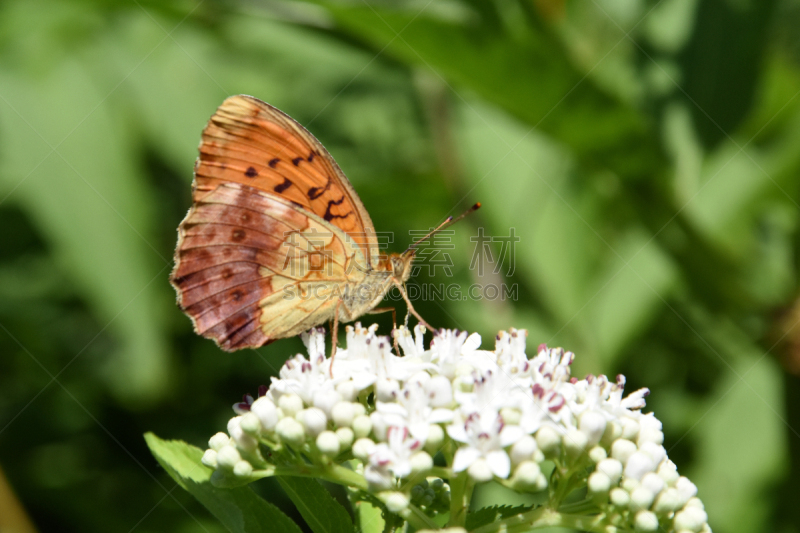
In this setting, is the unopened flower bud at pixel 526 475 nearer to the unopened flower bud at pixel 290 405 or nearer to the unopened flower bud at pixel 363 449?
the unopened flower bud at pixel 363 449

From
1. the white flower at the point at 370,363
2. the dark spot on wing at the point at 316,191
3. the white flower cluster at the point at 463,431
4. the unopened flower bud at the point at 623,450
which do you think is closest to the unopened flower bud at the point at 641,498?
the white flower cluster at the point at 463,431

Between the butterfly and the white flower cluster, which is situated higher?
the butterfly

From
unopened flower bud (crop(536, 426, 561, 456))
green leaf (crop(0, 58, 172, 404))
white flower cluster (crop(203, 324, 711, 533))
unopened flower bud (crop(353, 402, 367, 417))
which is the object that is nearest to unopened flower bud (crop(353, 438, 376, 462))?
white flower cluster (crop(203, 324, 711, 533))

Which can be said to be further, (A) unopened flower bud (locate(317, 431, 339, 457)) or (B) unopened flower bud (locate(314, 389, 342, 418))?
(B) unopened flower bud (locate(314, 389, 342, 418))

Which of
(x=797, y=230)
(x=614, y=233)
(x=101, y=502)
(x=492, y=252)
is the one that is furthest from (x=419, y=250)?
(x=101, y=502)

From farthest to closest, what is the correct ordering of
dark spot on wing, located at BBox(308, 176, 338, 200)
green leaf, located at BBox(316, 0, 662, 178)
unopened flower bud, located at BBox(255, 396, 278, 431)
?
1. dark spot on wing, located at BBox(308, 176, 338, 200)
2. green leaf, located at BBox(316, 0, 662, 178)
3. unopened flower bud, located at BBox(255, 396, 278, 431)

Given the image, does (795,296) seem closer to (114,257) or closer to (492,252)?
(492,252)

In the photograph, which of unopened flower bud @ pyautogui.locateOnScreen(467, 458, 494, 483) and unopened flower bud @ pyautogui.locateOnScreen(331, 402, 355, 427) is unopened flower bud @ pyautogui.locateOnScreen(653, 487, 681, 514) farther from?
unopened flower bud @ pyautogui.locateOnScreen(331, 402, 355, 427)
